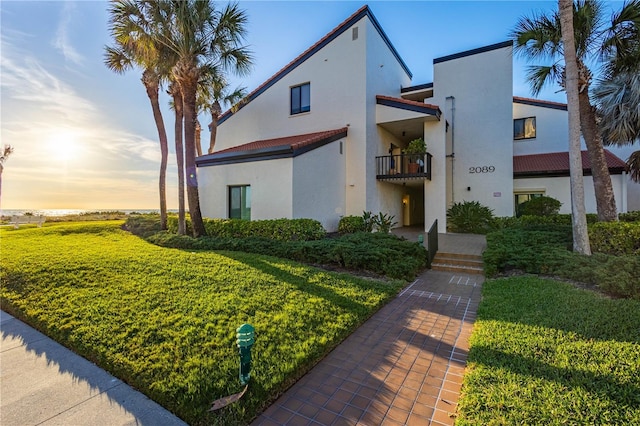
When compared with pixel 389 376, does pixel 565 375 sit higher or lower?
higher

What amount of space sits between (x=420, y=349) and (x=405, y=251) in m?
4.56

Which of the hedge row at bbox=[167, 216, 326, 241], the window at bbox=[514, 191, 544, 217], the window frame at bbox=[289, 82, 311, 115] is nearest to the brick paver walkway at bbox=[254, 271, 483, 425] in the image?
the hedge row at bbox=[167, 216, 326, 241]

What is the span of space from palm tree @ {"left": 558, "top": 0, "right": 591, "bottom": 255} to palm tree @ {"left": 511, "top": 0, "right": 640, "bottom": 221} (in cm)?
177

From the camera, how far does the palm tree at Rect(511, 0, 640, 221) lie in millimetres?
8773

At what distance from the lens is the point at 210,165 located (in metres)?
13.6

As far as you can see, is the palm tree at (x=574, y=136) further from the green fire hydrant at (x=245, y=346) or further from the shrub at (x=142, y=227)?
the shrub at (x=142, y=227)

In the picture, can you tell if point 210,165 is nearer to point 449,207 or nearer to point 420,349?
point 420,349

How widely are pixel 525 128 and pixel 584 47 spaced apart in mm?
10126

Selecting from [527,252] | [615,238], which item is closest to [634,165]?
[615,238]

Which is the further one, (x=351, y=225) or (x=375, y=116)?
(x=375, y=116)

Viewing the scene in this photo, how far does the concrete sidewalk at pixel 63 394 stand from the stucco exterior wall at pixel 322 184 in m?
8.15

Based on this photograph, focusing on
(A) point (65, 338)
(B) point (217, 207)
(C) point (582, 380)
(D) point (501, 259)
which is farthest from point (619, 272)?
(B) point (217, 207)

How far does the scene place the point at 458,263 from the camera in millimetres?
8805

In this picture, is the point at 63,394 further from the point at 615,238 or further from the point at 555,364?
the point at 615,238
